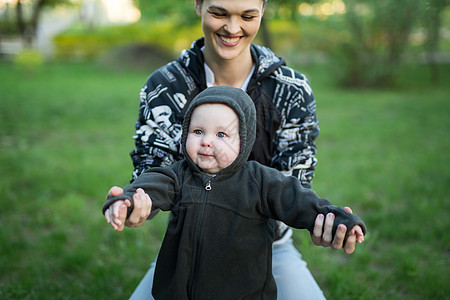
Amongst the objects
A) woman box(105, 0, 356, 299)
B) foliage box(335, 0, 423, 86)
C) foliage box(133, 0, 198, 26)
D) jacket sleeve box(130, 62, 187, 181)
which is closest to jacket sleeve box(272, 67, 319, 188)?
woman box(105, 0, 356, 299)

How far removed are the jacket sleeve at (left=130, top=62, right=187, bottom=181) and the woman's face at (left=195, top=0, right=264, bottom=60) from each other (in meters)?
0.28

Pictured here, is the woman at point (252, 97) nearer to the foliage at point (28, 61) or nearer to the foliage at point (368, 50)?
the foliage at point (368, 50)

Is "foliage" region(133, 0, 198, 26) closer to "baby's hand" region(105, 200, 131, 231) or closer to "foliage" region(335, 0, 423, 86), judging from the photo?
"foliage" region(335, 0, 423, 86)

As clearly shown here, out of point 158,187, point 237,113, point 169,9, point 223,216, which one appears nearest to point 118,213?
point 158,187

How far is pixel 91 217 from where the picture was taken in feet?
13.3

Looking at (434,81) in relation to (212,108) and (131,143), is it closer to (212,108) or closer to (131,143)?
(131,143)

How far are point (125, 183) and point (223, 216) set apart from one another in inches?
135

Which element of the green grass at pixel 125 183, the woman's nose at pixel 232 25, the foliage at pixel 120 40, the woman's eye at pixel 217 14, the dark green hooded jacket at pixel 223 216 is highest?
the foliage at pixel 120 40

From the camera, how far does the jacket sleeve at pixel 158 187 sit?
5.26 feet

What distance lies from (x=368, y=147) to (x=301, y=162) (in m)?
4.59

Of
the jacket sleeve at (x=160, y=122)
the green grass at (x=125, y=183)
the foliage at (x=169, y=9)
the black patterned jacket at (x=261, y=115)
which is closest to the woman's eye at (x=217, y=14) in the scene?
the black patterned jacket at (x=261, y=115)

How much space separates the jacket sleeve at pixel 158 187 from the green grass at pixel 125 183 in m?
1.52

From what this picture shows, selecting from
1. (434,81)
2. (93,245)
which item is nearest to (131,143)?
(93,245)

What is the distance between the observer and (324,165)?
558 centimetres
